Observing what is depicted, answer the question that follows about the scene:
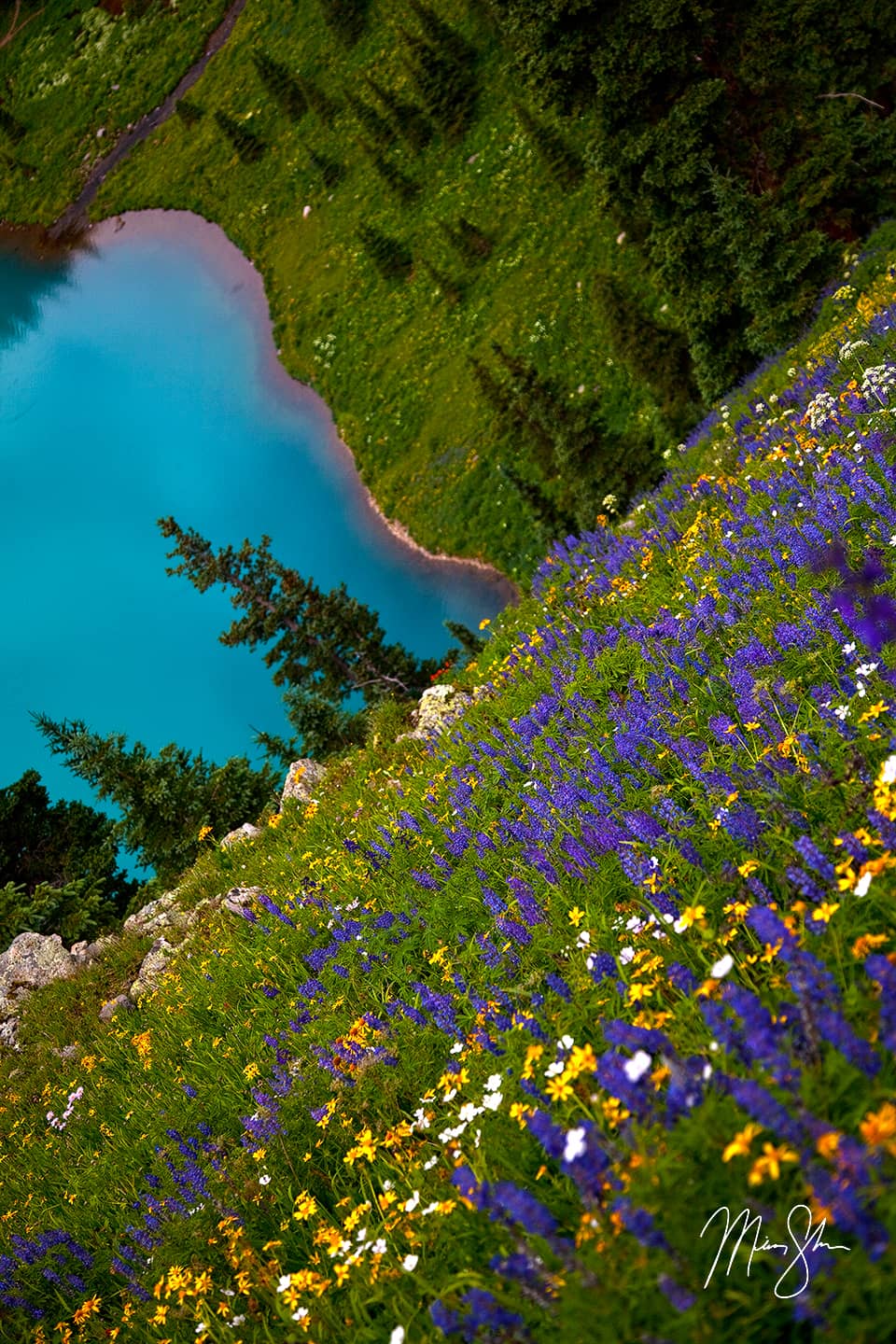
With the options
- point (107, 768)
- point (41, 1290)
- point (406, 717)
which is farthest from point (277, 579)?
point (41, 1290)

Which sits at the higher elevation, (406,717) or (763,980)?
(406,717)

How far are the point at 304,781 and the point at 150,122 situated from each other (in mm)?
62267

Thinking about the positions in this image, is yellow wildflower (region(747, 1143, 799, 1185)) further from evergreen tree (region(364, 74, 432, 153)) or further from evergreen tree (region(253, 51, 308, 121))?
evergreen tree (region(253, 51, 308, 121))

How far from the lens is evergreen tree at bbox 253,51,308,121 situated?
4747 cm

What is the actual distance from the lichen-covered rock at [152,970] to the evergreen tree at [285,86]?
165 ft

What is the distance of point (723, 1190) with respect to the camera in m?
2.10

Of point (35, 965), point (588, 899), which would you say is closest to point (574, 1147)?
point (588, 899)

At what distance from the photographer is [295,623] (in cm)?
2611

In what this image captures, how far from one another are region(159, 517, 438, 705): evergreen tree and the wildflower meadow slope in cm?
1742

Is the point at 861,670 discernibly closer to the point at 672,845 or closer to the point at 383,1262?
the point at 672,845

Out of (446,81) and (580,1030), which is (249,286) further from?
(580,1030)

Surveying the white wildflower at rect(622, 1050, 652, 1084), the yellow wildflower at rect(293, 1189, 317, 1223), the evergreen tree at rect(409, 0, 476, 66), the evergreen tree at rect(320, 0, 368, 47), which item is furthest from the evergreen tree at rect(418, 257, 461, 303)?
the white wildflower at rect(622, 1050, 652, 1084)

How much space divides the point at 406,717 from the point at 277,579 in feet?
48.2
